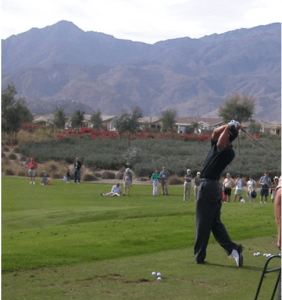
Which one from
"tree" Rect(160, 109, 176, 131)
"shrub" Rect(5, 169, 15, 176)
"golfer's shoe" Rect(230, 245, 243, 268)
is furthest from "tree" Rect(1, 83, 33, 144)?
"golfer's shoe" Rect(230, 245, 243, 268)

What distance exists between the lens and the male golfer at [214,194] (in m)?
9.84

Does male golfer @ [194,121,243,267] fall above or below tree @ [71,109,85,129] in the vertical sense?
below

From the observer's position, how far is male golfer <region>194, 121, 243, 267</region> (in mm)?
9844

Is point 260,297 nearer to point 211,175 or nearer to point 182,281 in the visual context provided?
point 182,281

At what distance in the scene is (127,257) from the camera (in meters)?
11.2

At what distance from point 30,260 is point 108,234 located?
340 centimetres

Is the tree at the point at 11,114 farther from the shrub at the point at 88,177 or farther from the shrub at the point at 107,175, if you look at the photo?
the shrub at the point at 88,177

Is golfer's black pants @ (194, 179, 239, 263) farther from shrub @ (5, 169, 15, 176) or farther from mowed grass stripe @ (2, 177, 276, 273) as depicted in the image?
shrub @ (5, 169, 15, 176)

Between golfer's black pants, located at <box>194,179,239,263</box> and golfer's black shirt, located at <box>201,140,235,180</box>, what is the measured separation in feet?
0.46

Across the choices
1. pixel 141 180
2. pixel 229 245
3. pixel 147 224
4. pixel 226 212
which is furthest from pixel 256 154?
pixel 229 245

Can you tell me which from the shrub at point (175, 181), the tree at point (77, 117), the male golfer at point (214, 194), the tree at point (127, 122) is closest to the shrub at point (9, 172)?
the shrub at point (175, 181)

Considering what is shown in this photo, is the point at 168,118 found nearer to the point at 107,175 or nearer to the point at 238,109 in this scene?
the point at 238,109

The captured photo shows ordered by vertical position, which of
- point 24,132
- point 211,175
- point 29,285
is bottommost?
point 29,285

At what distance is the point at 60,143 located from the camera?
2881 inches
